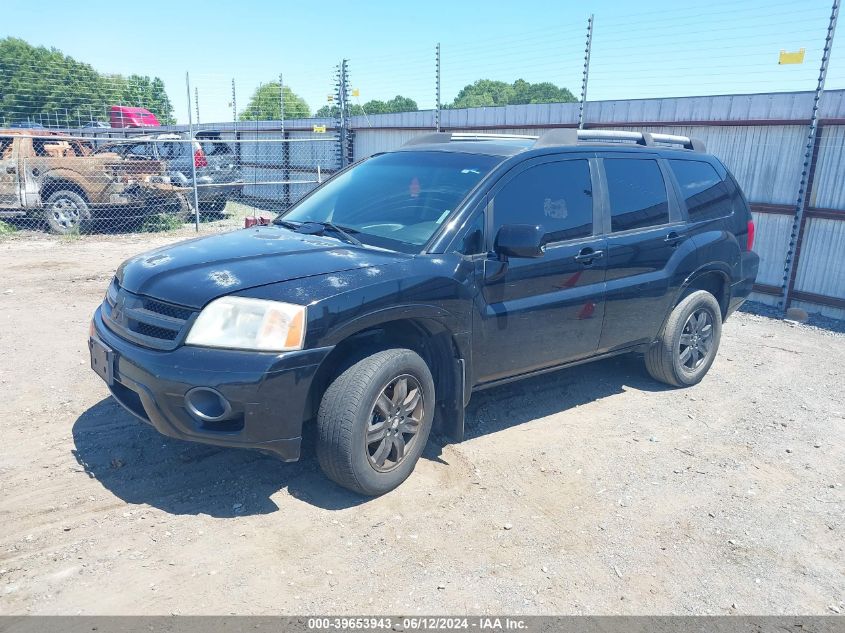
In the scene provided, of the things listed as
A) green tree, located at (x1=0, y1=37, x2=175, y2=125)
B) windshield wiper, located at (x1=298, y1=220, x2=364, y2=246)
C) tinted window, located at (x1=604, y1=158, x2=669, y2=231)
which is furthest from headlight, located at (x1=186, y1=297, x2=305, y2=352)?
green tree, located at (x1=0, y1=37, x2=175, y2=125)

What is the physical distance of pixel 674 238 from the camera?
5.18m

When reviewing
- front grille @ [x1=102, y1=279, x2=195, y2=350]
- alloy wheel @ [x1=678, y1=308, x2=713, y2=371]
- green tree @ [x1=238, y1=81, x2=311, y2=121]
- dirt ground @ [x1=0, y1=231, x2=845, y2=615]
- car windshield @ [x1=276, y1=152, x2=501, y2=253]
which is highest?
green tree @ [x1=238, y1=81, x2=311, y2=121]

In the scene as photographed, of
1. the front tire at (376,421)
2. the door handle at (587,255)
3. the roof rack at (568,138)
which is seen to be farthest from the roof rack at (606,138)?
the front tire at (376,421)

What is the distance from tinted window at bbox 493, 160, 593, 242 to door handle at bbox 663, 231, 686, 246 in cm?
88

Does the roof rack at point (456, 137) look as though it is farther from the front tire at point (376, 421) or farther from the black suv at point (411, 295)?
the front tire at point (376, 421)

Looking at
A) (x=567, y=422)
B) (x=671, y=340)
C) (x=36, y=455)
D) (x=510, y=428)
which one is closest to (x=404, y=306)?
(x=510, y=428)

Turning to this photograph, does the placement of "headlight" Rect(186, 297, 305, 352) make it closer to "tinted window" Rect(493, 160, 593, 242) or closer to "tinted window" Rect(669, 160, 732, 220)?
"tinted window" Rect(493, 160, 593, 242)

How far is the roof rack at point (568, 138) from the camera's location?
468 cm

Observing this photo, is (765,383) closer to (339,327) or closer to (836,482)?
(836,482)

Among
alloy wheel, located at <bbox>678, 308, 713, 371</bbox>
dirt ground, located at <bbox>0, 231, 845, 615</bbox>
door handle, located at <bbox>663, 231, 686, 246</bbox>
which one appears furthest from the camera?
alloy wheel, located at <bbox>678, 308, 713, 371</bbox>

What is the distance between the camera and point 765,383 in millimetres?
5969

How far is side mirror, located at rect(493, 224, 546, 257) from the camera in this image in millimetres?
3828

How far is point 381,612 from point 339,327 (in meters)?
1.32

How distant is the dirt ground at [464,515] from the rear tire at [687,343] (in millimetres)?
270
